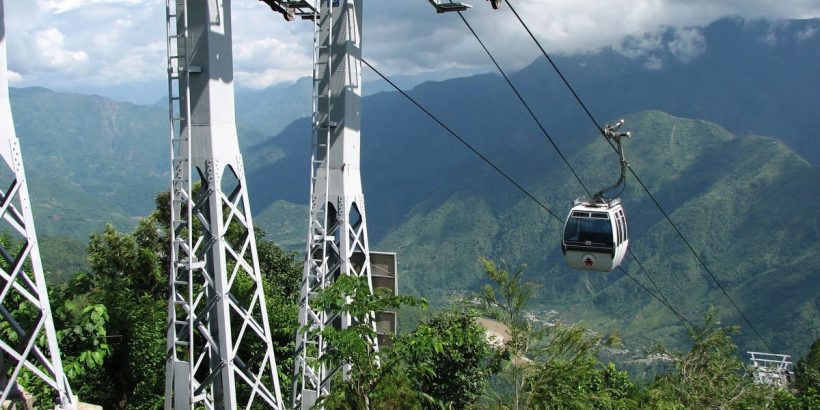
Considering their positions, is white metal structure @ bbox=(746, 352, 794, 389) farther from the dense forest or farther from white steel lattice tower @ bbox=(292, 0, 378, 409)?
white steel lattice tower @ bbox=(292, 0, 378, 409)

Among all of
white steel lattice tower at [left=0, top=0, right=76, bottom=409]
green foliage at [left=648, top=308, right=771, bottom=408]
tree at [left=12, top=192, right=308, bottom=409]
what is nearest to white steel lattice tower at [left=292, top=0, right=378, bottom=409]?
tree at [left=12, top=192, right=308, bottom=409]

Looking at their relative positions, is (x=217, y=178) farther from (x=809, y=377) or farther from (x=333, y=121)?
(x=809, y=377)

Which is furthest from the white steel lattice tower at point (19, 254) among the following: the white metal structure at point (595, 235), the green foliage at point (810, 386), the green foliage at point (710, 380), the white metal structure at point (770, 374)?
the green foliage at point (810, 386)

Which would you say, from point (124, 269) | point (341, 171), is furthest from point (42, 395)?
point (124, 269)

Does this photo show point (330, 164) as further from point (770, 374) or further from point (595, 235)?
point (770, 374)

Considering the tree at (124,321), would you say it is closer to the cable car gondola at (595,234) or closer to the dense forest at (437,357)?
the dense forest at (437,357)

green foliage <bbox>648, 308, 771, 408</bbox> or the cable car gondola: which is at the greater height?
the cable car gondola

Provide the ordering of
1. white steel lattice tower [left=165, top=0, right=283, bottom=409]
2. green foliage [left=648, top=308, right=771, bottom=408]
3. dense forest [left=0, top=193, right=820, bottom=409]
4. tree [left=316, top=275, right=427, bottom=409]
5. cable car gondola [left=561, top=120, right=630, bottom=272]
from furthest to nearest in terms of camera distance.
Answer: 1. cable car gondola [left=561, top=120, right=630, bottom=272]
2. green foliage [left=648, top=308, right=771, bottom=408]
3. white steel lattice tower [left=165, top=0, right=283, bottom=409]
4. dense forest [left=0, top=193, right=820, bottom=409]
5. tree [left=316, top=275, right=427, bottom=409]

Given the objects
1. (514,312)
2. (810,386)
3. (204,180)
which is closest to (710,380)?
(514,312)
